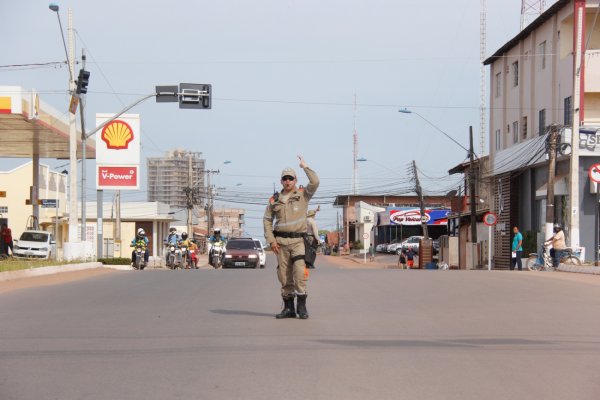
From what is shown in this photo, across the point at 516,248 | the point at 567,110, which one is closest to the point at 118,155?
the point at 516,248

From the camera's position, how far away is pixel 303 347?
8.55 metres

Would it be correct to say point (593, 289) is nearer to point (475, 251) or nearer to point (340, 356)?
point (340, 356)

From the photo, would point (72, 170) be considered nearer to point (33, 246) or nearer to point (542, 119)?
point (33, 246)

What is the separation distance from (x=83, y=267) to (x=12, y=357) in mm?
20913

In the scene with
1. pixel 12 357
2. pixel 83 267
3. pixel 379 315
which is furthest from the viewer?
pixel 83 267

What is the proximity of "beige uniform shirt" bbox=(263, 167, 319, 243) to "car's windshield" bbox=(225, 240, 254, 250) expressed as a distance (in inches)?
1032

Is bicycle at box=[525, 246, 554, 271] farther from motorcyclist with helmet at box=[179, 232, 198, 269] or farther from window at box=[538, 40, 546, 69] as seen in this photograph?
motorcyclist with helmet at box=[179, 232, 198, 269]

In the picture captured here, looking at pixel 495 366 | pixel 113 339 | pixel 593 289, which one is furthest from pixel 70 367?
pixel 593 289

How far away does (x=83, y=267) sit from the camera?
93.0 ft

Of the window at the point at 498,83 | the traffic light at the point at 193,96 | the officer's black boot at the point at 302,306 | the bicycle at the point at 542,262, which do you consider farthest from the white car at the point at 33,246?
the officer's black boot at the point at 302,306

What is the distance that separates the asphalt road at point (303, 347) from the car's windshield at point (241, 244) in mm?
21387

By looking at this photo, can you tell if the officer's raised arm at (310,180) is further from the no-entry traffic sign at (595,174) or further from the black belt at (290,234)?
the no-entry traffic sign at (595,174)

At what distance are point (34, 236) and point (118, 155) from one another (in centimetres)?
619

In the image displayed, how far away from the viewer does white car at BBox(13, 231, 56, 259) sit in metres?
38.2
